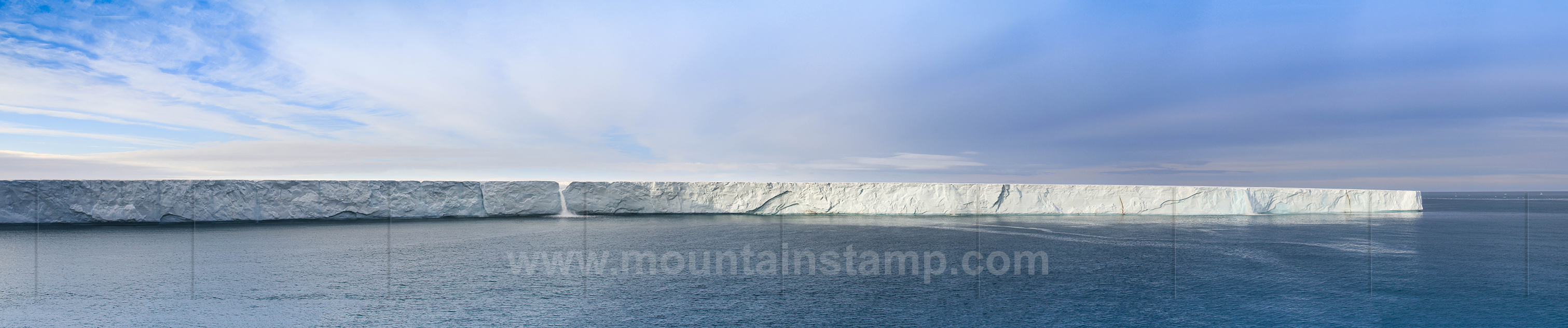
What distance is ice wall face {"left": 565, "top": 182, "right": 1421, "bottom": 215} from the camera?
14453 millimetres

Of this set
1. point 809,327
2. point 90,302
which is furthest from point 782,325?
point 90,302

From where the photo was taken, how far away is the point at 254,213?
447 inches

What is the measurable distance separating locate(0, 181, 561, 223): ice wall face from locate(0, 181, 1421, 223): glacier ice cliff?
1 cm

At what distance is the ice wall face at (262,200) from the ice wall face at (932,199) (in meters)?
2.68

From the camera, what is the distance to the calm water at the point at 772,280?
3.27 meters

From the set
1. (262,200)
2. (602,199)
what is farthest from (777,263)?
(262,200)

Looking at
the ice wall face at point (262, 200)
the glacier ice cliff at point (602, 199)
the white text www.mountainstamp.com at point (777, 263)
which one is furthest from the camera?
the glacier ice cliff at point (602, 199)

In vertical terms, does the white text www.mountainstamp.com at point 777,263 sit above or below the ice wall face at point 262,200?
below

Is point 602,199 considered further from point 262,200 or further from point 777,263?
point 777,263

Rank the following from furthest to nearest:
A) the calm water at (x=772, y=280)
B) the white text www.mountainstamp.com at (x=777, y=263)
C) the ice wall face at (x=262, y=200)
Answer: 1. the ice wall face at (x=262, y=200)
2. the white text www.mountainstamp.com at (x=777, y=263)
3. the calm water at (x=772, y=280)

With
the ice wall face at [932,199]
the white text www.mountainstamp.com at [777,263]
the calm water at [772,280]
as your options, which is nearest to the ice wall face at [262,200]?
the calm water at [772,280]

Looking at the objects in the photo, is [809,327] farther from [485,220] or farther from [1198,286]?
[485,220]

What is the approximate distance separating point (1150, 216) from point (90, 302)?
16289mm

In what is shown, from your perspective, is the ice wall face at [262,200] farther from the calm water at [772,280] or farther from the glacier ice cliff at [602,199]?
the calm water at [772,280]
